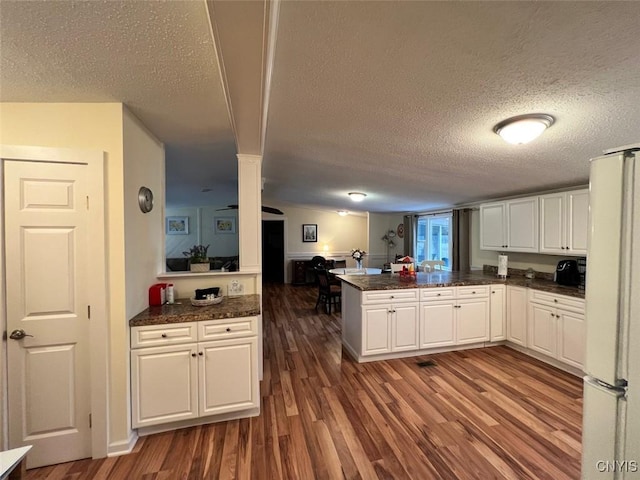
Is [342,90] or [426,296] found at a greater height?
[342,90]

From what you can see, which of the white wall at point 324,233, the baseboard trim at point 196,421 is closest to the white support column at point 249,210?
the baseboard trim at point 196,421

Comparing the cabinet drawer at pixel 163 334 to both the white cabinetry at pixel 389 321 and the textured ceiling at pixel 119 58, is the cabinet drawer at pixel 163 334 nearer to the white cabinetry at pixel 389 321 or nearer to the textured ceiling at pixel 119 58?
the textured ceiling at pixel 119 58

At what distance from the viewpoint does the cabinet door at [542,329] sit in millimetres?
2990

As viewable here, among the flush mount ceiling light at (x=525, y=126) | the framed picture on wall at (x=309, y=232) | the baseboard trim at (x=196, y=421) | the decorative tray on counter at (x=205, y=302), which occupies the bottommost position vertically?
the baseboard trim at (x=196, y=421)

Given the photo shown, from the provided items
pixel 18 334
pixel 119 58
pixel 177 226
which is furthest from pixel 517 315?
pixel 177 226

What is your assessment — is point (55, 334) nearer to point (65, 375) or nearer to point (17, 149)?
point (65, 375)

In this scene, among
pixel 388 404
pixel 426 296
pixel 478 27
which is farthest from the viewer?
pixel 426 296

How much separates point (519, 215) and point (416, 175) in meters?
1.62

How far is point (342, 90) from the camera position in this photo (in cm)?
171

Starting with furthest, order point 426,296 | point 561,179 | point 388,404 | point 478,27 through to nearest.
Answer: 1. point 426,296
2. point 561,179
3. point 388,404
4. point 478,27

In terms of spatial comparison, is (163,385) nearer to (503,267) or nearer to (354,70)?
(354,70)

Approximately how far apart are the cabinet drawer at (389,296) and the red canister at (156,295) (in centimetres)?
203

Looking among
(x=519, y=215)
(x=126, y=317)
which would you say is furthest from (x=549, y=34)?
(x=519, y=215)

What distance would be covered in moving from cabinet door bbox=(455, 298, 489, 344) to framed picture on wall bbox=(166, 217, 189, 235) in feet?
24.2
